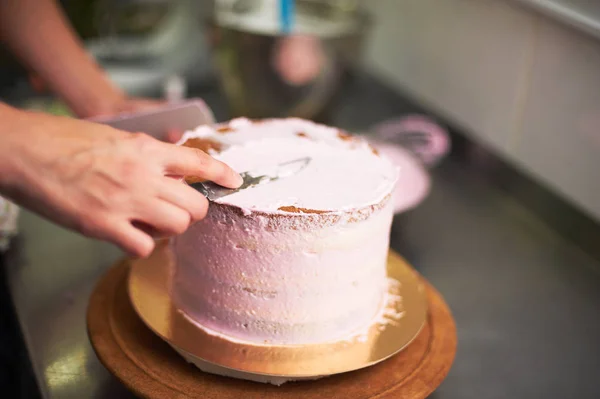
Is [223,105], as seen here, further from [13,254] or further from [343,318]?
[343,318]

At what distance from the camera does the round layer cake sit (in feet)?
2.49

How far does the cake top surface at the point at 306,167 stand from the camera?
0.77 meters

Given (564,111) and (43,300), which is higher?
(564,111)

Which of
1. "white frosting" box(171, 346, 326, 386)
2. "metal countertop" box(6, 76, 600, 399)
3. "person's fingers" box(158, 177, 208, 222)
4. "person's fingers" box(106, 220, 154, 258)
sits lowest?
"metal countertop" box(6, 76, 600, 399)

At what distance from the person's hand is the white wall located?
828 millimetres

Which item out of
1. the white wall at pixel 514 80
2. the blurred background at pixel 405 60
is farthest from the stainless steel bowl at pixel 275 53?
the white wall at pixel 514 80

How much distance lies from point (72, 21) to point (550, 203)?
1.39m

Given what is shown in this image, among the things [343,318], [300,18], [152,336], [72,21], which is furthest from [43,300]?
[72,21]

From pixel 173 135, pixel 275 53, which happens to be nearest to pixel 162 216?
pixel 173 135

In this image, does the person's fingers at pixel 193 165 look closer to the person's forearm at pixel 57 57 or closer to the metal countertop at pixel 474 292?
the metal countertop at pixel 474 292

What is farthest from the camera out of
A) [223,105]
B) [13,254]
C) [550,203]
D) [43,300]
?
[223,105]

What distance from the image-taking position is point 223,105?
1.75m

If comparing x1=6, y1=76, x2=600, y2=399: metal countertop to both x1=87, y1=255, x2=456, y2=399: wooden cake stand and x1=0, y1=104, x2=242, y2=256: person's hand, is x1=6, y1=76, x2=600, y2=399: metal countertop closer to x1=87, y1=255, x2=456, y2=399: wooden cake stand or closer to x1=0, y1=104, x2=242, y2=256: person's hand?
x1=87, y1=255, x2=456, y2=399: wooden cake stand

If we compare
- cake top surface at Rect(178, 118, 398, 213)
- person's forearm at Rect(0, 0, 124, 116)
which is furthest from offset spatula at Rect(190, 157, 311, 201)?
person's forearm at Rect(0, 0, 124, 116)
